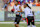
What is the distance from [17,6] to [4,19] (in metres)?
3.11

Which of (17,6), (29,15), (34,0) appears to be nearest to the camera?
(29,15)

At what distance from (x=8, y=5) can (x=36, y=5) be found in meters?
2.24

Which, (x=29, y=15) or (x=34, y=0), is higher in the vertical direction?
(x=34, y=0)

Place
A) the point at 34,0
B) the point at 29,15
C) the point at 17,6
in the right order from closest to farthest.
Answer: the point at 29,15 < the point at 17,6 < the point at 34,0

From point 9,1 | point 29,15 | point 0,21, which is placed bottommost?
point 0,21

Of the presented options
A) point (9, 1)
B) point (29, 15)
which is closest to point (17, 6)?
point (29, 15)

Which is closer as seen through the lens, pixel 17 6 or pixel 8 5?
pixel 17 6

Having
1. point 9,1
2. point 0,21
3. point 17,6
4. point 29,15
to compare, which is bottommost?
point 0,21

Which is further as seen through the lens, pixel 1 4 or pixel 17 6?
pixel 1 4

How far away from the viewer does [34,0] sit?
346 inches

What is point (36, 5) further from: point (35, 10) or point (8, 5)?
point (8, 5)

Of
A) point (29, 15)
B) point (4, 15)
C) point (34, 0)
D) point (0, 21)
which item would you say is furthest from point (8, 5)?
point (29, 15)

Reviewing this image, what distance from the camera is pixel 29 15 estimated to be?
5.59 meters

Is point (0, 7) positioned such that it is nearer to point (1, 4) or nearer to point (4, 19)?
point (1, 4)
